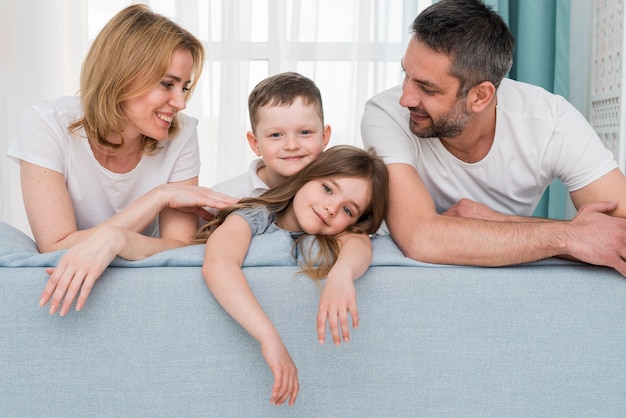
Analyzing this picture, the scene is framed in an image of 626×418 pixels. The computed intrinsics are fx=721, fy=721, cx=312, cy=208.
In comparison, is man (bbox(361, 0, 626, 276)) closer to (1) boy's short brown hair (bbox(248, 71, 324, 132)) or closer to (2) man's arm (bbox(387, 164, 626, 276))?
(2) man's arm (bbox(387, 164, 626, 276))

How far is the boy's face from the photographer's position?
1.90m

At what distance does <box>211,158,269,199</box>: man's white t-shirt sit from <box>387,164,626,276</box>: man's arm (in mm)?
504

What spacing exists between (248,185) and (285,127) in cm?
23

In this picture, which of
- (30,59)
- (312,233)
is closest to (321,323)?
(312,233)

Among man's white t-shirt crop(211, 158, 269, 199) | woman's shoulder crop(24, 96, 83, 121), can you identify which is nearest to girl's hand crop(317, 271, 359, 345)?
man's white t-shirt crop(211, 158, 269, 199)

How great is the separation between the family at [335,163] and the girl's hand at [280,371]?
0.19m

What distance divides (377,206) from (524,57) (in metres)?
1.92

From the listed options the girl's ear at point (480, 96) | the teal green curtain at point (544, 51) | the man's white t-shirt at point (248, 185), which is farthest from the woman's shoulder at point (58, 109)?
the teal green curtain at point (544, 51)

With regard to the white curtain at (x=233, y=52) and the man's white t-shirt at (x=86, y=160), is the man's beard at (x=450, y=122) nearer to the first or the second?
the man's white t-shirt at (x=86, y=160)

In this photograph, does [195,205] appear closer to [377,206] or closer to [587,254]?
[377,206]

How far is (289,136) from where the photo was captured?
6.27 feet

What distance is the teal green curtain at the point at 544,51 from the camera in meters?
3.29

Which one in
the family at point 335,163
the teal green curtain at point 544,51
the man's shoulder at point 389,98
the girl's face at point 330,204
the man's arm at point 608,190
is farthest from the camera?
the teal green curtain at point 544,51

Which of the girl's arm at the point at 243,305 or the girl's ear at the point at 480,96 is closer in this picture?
the girl's arm at the point at 243,305
